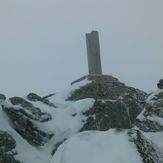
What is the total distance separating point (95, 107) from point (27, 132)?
141 cm

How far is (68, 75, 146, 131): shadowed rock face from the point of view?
914cm

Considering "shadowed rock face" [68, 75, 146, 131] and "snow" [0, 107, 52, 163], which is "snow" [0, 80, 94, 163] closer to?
"snow" [0, 107, 52, 163]

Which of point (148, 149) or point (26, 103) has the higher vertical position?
point (148, 149)

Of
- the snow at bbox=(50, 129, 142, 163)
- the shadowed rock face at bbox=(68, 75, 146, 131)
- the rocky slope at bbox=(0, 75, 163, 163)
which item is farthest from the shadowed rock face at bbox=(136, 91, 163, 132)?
the snow at bbox=(50, 129, 142, 163)

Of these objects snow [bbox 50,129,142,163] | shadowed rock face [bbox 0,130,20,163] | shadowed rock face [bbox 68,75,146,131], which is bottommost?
shadowed rock face [bbox 68,75,146,131]

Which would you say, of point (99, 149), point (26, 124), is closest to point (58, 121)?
point (26, 124)

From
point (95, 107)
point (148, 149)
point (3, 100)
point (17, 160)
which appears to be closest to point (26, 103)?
point (3, 100)

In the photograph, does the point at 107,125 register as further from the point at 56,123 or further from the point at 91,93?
the point at 91,93

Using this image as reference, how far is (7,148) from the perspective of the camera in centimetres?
778

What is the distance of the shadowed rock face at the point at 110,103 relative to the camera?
9141 millimetres

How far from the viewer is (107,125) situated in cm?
902

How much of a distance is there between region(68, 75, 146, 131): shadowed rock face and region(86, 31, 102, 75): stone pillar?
7.68 metres

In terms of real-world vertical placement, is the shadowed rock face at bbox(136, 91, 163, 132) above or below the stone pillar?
above

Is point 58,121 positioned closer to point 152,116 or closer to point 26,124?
point 26,124
